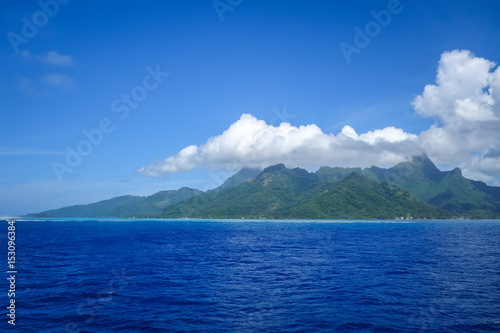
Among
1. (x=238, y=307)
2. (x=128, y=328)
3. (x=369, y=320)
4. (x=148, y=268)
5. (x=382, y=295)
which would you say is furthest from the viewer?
(x=148, y=268)

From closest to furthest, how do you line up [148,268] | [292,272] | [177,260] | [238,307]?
[238,307] < [292,272] < [148,268] < [177,260]

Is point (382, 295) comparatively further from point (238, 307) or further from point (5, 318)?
point (5, 318)

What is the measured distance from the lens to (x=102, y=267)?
2613 inches

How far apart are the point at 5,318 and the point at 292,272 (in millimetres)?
45534

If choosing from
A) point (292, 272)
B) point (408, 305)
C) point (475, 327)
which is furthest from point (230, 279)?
point (475, 327)

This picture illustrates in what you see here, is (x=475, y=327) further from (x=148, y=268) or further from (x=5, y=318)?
(x=148, y=268)

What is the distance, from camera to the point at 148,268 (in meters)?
64.6

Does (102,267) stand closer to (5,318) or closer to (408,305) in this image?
(5,318)

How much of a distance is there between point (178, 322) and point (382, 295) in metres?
29.7

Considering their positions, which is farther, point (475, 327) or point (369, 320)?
point (369, 320)

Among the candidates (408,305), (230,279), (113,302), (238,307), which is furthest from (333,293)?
(113,302)

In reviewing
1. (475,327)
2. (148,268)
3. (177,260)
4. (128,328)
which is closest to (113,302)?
(128,328)

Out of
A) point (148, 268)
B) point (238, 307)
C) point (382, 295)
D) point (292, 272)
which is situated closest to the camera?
point (238, 307)

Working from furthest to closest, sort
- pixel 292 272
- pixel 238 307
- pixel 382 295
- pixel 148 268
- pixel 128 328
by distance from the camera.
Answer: pixel 148 268 → pixel 292 272 → pixel 382 295 → pixel 238 307 → pixel 128 328
